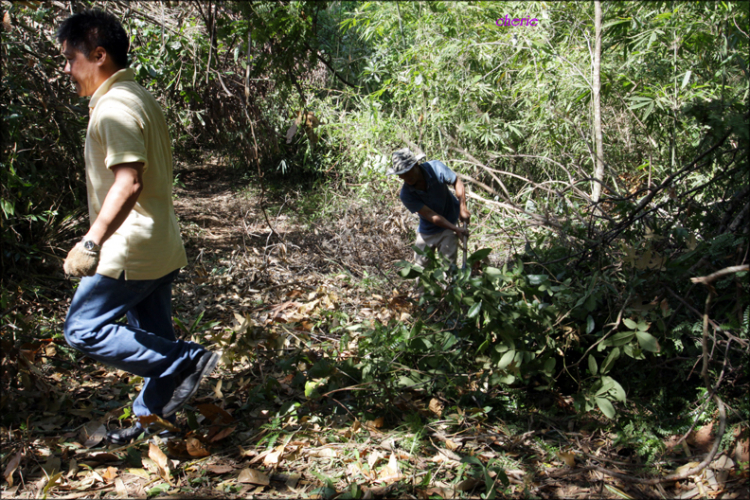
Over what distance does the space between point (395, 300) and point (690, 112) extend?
1.99m

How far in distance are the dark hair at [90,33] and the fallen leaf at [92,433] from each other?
1.80 meters

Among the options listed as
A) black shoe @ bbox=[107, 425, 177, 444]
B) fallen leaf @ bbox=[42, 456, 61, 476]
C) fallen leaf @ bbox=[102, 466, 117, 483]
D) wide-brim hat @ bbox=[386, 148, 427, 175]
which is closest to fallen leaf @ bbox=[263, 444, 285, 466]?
black shoe @ bbox=[107, 425, 177, 444]

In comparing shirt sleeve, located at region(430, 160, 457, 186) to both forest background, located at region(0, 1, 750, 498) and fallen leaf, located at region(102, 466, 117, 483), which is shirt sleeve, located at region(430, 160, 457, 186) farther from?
Result: fallen leaf, located at region(102, 466, 117, 483)

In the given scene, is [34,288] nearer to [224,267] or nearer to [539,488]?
[224,267]

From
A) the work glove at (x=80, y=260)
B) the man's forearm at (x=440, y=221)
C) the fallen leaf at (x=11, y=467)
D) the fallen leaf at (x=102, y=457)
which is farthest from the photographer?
the man's forearm at (x=440, y=221)

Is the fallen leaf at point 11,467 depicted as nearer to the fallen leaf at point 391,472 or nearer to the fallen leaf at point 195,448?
the fallen leaf at point 195,448

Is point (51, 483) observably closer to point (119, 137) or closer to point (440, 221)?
point (119, 137)

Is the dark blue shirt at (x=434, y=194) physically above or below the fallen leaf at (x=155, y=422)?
above

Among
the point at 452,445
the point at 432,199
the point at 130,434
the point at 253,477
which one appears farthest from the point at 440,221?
the point at 130,434

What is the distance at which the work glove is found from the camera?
212cm

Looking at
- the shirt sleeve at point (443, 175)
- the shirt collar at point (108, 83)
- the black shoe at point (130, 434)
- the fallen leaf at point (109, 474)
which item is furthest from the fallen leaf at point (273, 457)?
the shirt sleeve at point (443, 175)

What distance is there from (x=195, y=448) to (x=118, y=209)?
113 cm

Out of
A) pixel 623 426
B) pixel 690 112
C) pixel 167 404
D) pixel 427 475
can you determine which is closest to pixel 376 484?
pixel 427 475

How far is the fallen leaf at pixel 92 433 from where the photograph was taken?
2582 millimetres
